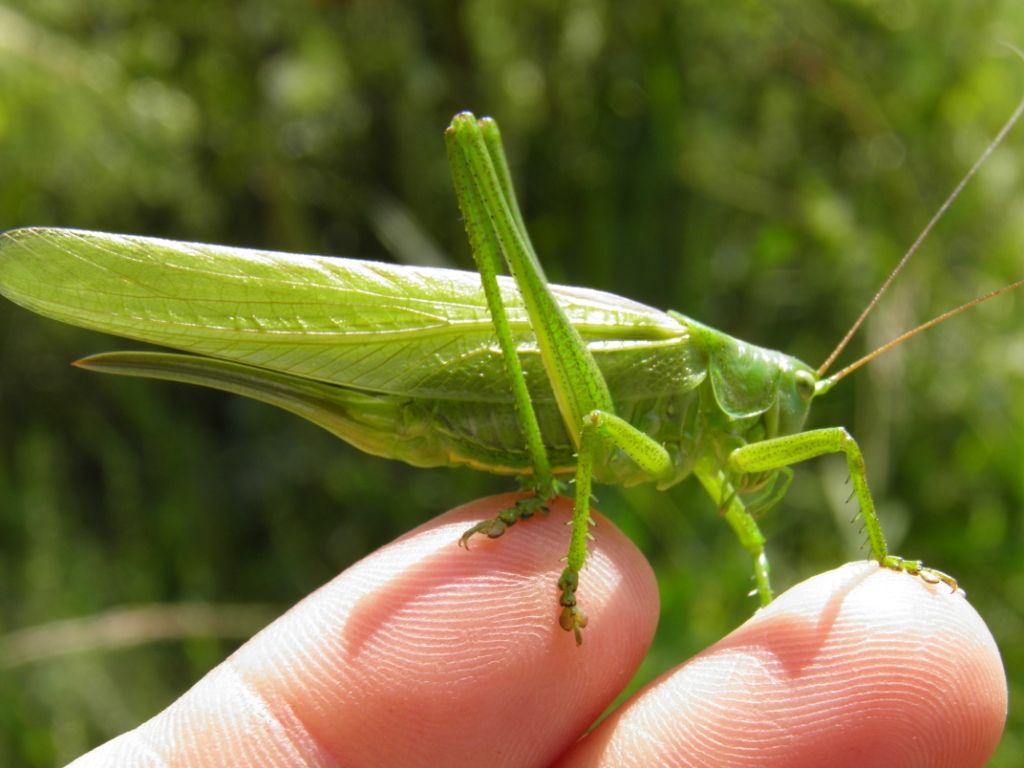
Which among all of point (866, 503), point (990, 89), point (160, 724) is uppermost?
point (990, 89)

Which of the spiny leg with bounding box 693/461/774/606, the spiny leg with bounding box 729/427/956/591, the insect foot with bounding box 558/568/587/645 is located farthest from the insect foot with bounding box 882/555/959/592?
the insect foot with bounding box 558/568/587/645

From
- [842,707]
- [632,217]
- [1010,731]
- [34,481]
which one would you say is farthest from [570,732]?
[34,481]

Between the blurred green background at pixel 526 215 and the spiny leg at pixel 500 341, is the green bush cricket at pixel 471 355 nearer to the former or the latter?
the spiny leg at pixel 500 341

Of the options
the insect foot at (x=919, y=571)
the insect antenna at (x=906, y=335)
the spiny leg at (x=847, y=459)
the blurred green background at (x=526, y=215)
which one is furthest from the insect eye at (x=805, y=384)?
the blurred green background at (x=526, y=215)

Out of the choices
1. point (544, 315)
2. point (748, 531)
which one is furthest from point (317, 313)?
point (748, 531)

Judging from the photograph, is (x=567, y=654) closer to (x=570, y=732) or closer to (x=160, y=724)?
(x=570, y=732)

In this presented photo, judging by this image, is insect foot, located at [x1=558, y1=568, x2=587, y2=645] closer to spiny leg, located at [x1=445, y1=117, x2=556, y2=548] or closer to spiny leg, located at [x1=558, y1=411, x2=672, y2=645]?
spiny leg, located at [x1=558, y1=411, x2=672, y2=645]
